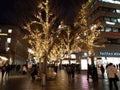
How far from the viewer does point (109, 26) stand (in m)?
65.7

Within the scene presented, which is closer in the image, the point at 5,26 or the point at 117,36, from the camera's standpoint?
the point at 117,36

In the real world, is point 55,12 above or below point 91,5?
below

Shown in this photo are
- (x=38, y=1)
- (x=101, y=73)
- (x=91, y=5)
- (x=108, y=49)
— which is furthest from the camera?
(x=91, y=5)

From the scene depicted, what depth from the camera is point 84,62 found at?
114 feet

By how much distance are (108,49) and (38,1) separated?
40783 millimetres

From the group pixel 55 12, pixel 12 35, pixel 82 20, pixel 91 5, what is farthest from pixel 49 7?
pixel 12 35

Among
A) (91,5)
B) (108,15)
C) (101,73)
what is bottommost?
(101,73)

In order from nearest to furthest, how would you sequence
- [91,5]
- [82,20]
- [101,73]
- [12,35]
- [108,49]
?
[101,73], [82,20], [108,49], [91,5], [12,35]

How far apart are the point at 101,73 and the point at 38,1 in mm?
12385

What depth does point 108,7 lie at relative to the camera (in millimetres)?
67438

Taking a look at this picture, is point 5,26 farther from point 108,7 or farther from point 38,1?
point 38,1

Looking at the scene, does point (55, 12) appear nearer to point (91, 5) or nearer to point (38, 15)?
point (38, 15)

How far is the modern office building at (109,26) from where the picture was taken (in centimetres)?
6372

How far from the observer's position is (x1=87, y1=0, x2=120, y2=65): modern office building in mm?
63719
